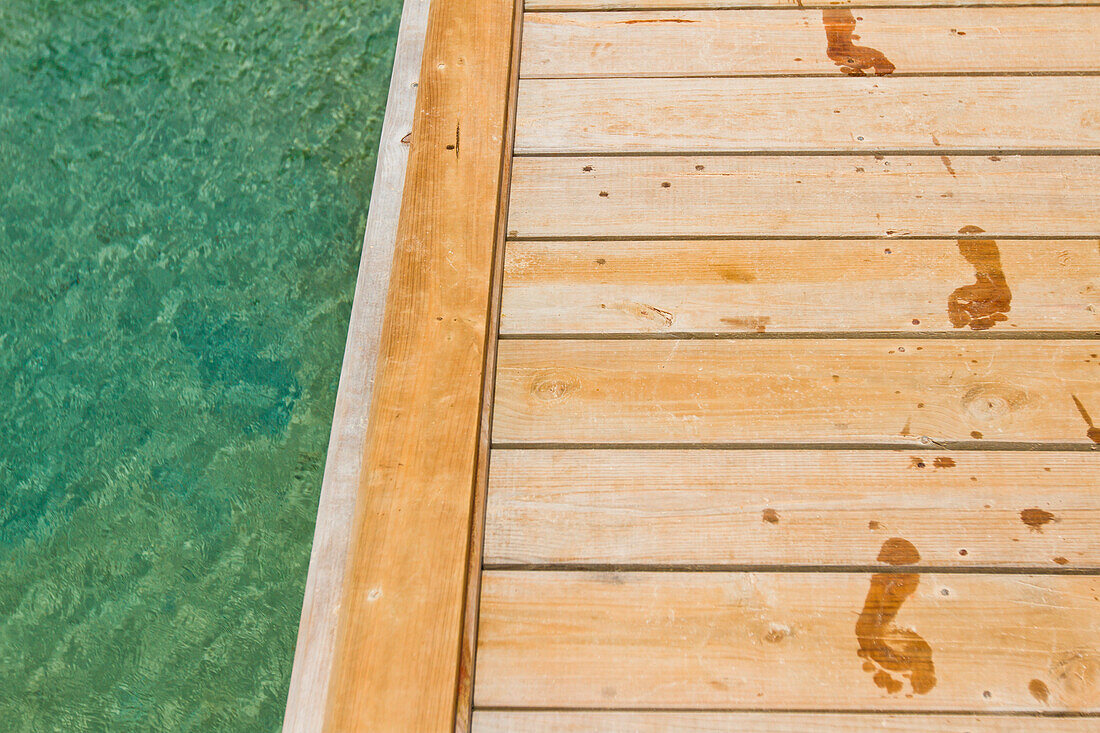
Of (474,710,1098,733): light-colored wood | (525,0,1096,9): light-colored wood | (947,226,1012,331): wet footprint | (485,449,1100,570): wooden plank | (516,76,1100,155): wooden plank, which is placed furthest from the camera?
(525,0,1096,9): light-colored wood

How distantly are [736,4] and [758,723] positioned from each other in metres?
1.29

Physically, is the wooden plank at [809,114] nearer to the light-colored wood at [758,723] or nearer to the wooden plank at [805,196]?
the wooden plank at [805,196]

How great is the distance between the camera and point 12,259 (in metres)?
2.13

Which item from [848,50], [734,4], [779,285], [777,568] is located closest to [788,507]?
[777,568]

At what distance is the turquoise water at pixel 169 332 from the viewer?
1.67 m

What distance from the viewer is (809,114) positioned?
4.54 ft

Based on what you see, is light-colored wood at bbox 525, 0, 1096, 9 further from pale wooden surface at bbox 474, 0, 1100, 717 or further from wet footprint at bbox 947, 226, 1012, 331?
wet footprint at bbox 947, 226, 1012, 331

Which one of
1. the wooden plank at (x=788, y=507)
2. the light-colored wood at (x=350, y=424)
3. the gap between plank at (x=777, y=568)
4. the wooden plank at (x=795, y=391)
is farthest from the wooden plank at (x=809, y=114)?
the gap between plank at (x=777, y=568)

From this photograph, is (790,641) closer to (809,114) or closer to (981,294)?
(981,294)

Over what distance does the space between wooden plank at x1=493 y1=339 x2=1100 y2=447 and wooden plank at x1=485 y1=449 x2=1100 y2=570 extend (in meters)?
0.03

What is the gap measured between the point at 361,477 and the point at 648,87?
0.87 metres

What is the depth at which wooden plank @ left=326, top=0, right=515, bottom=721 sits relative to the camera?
0.94 m

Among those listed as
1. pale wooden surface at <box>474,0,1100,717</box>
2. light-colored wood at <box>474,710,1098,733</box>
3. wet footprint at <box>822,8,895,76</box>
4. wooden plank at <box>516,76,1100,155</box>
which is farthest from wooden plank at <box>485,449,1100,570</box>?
wet footprint at <box>822,8,895,76</box>

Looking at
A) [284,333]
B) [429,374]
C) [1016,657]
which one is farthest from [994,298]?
[284,333]
